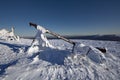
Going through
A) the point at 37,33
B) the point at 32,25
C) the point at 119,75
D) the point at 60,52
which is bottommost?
the point at 119,75

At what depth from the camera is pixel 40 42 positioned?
14930mm

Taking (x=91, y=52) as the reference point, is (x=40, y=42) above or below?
above

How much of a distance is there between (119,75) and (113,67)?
5.23 feet

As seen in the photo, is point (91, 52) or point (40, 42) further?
point (40, 42)

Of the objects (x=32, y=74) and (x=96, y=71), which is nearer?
(x=32, y=74)

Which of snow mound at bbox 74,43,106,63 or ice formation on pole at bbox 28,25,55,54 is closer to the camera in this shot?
snow mound at bbox 74,43,106,63

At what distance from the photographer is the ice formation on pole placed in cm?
1454

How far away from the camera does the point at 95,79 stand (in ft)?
24.1

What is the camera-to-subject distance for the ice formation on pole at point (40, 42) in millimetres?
14539

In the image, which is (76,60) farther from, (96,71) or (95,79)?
(95,79)

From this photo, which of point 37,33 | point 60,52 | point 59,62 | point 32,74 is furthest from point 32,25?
point 32,74

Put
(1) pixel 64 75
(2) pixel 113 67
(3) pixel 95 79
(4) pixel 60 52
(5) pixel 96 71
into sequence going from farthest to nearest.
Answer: (4) pixel 60 52, (2) pixel 113 67, (5) pixel 96 71, (1) pixel 64 75, (3) pixel 95 79

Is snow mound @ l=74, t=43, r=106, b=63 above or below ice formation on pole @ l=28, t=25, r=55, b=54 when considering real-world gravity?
below

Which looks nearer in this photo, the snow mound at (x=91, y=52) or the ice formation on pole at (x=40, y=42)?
the snow mound at (x=91, y=52)
